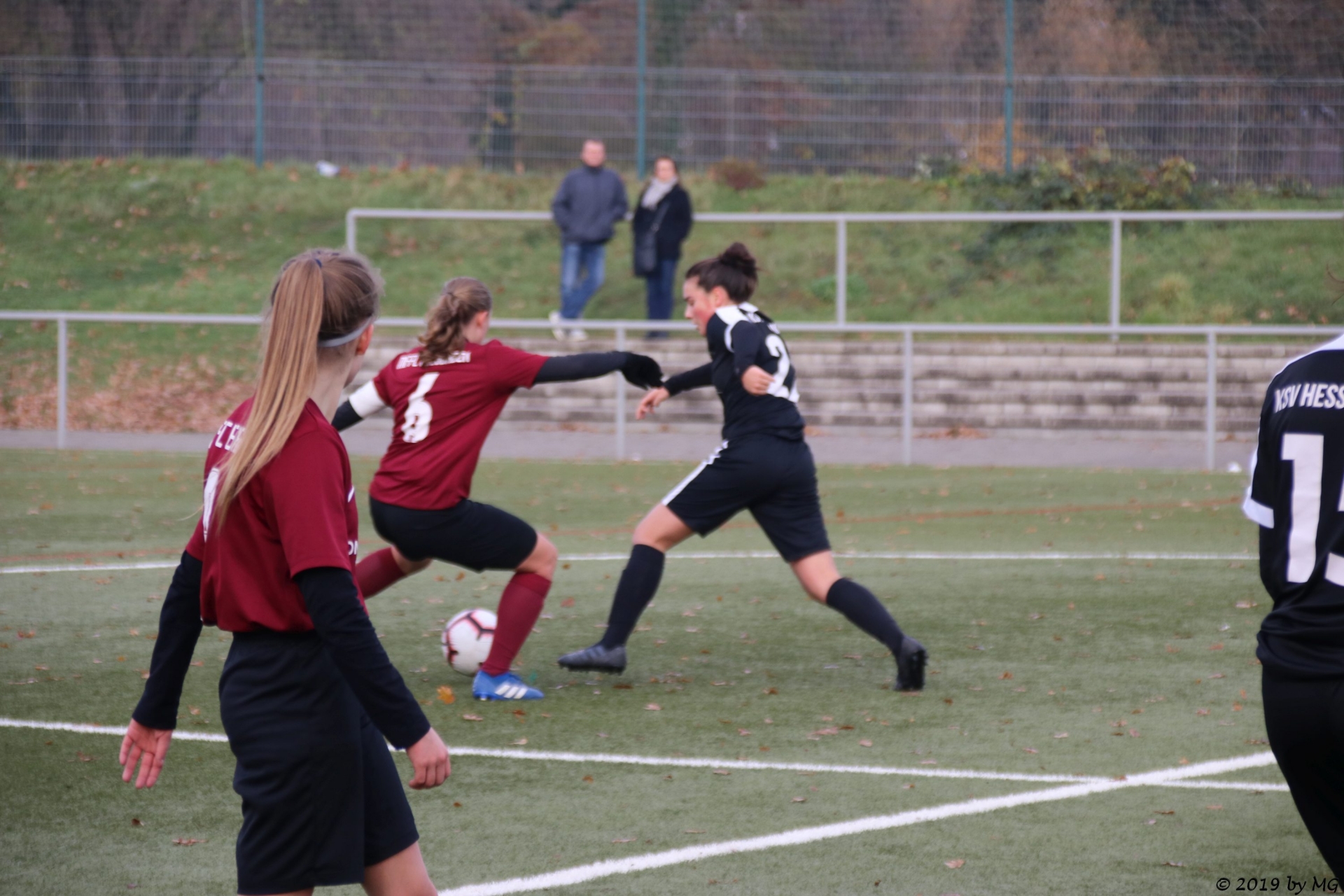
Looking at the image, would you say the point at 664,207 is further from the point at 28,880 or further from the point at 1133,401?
the point at 28,880

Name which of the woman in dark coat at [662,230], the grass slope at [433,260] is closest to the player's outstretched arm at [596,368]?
the woman in dark coat at [662,230]

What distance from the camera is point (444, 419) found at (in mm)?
6203

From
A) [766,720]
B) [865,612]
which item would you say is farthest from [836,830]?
[865,612]

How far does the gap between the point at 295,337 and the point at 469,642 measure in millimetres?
3937

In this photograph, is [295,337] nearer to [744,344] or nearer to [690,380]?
[744,344]

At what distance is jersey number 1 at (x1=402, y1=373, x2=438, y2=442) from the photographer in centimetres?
621

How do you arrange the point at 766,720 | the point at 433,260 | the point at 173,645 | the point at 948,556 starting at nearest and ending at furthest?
the point at 173,645 → the point at 766,720 → the point at 948,556 → the point at 433,260

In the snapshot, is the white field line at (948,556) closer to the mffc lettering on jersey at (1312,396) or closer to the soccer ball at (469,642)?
the soccer ball at (469,642)

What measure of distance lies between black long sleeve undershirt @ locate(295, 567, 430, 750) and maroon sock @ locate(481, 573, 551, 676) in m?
3.50

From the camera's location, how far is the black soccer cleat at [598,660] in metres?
6.74

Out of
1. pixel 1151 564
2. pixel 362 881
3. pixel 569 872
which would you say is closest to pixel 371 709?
pixel 362 881

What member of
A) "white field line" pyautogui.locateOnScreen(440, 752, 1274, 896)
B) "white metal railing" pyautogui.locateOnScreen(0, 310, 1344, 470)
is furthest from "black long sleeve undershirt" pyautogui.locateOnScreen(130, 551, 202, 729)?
"white metal railing" pyautogui.locateOnScreen(0, 310, 1344, 470)

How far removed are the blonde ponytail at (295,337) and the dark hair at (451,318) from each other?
307cm

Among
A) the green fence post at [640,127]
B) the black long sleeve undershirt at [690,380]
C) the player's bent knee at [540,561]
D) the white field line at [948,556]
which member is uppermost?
the green fence post at [640,127]
